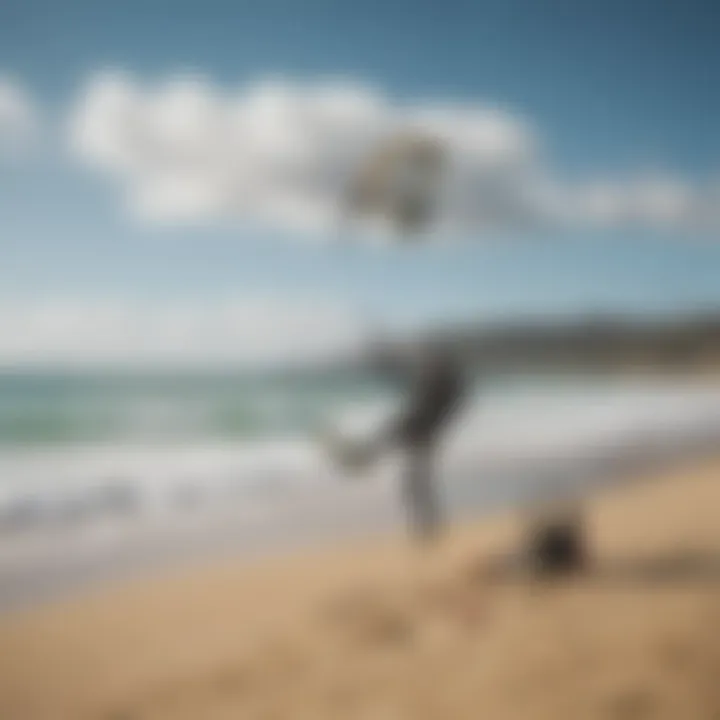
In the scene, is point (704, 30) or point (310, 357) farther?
point (704, 30)

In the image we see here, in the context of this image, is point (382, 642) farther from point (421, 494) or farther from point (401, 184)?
point (401, 184)

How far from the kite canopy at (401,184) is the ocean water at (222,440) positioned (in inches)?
11.9

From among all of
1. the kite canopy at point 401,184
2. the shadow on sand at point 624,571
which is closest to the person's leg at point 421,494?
the shadow on sand at point 624,571

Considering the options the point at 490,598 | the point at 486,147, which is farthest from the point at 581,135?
the point at 490,598

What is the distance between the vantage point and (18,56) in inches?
50.4

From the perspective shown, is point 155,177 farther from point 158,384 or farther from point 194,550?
point 194,550

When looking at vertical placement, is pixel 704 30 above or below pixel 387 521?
above

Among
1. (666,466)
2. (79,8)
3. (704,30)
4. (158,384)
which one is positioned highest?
(79,8)

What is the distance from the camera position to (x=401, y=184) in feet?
4.47

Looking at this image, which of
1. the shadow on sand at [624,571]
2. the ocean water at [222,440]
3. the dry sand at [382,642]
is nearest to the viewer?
the dry sand at [382,642]

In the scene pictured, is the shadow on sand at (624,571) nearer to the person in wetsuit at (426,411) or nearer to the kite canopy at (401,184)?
the person in wetsuit at (426,411)

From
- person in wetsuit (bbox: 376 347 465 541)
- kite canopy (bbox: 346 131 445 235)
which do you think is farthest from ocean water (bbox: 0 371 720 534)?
kite canopy (bbox: 346 131 445 235)

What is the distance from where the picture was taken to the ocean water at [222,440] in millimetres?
1327

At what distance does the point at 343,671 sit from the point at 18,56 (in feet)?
3.86
